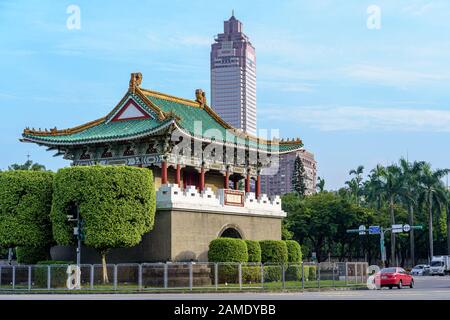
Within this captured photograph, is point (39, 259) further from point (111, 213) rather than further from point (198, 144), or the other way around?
point (198, 144)

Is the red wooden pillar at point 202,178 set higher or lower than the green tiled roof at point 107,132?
lower

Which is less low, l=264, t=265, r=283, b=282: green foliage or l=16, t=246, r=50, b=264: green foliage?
l=16, t=246, r=50, b=264: green foliage

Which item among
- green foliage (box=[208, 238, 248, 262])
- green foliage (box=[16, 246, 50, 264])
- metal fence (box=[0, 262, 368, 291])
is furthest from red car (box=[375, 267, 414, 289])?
green foliage (box=[16, 246, 50, 264])

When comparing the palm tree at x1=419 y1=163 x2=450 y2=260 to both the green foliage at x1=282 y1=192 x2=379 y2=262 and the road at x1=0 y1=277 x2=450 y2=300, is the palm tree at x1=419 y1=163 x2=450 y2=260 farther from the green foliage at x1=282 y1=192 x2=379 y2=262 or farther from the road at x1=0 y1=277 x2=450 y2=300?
the road at x1=0 y1=277 x2=450 y2=300

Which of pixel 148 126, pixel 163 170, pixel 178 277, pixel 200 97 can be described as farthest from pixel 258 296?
pixel 200 97

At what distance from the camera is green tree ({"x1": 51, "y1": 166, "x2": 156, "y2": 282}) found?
40469mm

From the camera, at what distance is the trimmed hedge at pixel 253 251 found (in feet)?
153

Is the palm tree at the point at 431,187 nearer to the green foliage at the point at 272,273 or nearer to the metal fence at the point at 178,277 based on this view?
the metal fence at the point at 178,277

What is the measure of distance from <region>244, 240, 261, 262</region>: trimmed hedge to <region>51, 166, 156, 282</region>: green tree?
7.46 m

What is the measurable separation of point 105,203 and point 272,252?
43.3 ft

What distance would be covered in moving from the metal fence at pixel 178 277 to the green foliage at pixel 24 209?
2.18 m

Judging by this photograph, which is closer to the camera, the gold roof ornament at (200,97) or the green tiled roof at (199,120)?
the green tiled roof at (199,120)

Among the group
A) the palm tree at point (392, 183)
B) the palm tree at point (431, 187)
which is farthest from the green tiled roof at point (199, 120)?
the palm tree at point (431, 187)
